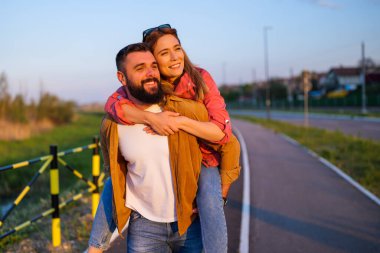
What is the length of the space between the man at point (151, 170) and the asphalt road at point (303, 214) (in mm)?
3183

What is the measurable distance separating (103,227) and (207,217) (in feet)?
2.20

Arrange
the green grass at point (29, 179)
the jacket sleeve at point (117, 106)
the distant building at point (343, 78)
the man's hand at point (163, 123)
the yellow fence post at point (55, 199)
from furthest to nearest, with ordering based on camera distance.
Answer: the distant building at point (343, 78) < the green grass at point (29, 179) < the yellow fence post at point (55, 199) < the jacket sleeve at point (117, 106) < the man's hand at point (163, 123)

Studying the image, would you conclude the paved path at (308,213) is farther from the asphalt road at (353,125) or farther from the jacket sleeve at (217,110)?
the asphalt road at (353,125)

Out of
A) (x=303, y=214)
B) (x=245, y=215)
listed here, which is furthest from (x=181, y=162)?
(x=303, y=214)

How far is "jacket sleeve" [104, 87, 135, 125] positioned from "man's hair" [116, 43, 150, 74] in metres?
0.20

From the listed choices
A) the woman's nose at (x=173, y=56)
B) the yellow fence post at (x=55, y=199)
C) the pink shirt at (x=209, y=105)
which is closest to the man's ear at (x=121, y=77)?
the pink shirt at (x=209, y=105)

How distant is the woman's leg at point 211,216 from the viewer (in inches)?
105

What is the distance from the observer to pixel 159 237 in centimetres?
277

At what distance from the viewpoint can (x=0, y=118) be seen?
2683 centimetres

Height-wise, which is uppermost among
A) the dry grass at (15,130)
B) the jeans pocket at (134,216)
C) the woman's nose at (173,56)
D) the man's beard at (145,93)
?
the woman's nose at (173,56)

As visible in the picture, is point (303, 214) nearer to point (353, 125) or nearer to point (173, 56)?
point (173, 56)

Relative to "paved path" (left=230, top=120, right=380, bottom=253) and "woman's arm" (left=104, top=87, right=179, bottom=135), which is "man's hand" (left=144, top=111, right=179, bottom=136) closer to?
"woman's arm" (left=104, top=87, right=179, bottom=135)

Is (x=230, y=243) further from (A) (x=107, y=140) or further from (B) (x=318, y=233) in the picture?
(A) (x=107, y=140)

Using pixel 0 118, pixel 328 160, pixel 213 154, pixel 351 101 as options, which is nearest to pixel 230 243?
pixel 213 154
